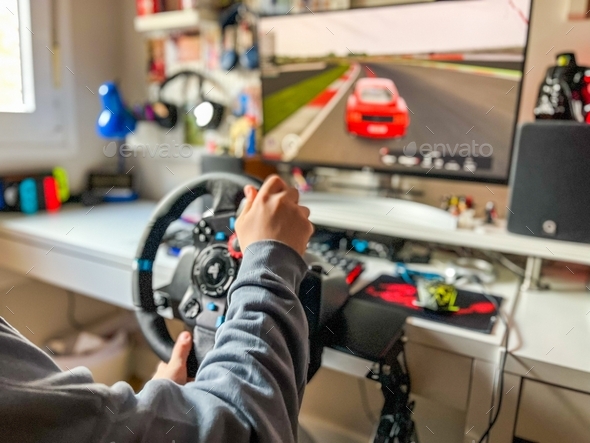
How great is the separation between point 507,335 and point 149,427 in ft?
2.03

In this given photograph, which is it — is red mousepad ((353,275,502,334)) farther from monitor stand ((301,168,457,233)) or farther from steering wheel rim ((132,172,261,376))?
steering wheel rim ((132,172,261,376))

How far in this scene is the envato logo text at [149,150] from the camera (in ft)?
5.79

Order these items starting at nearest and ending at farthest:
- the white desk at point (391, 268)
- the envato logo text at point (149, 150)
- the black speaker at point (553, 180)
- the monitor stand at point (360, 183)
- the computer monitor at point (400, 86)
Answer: the white desk at point (391, 268) → the black speaker at point (553, 180) → the computer monitor at point (400, 86) → the monitor stand at point (360, 183) → the envato logo text at point (149, 150)

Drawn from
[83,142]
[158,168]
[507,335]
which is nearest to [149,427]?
[507,335]

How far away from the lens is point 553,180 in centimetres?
91

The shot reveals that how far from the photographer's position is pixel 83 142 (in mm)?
1858

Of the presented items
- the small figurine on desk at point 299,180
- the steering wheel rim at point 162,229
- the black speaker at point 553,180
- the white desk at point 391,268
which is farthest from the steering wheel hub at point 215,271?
the small figurine on desk at point 299,180

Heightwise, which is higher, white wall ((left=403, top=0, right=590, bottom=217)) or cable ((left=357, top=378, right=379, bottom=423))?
white wall ((left=403, top=0, right=590, bottom=217))

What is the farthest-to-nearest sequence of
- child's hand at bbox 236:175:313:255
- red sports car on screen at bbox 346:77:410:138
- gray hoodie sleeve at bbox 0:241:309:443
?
red sports car on screen at bbox 346:77:410:138 → child's hand at bbox 236:175:313:255 → gray hoodie sleeve at bbox 0:241:309:443

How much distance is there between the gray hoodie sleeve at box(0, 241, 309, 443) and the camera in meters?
0.41

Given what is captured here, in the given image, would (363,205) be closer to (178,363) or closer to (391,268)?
(391,268)

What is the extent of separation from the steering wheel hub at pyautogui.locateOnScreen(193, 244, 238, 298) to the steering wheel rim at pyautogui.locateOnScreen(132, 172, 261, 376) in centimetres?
8

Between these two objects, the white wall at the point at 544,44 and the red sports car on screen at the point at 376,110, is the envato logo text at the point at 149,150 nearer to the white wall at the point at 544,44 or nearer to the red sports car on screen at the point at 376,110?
the red sports car on screen at the point at 376,110

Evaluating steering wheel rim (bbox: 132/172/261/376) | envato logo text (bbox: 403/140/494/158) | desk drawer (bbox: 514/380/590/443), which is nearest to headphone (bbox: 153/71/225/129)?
envato logo text (bbox: 403/140/494/158)
